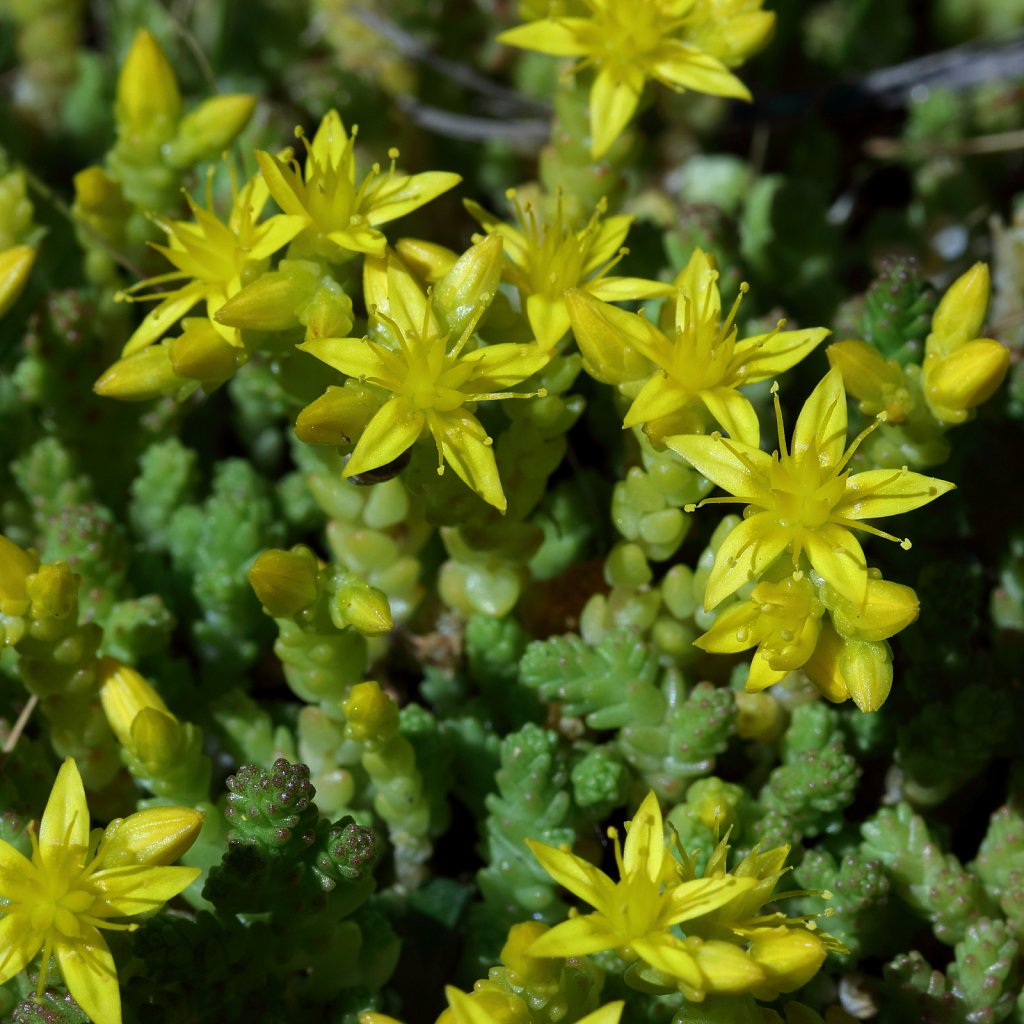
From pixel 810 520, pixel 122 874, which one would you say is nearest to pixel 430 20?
pixel 810 520

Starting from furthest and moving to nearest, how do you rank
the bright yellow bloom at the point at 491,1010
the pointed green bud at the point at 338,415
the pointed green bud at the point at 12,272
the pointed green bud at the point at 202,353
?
the pointed green bud at the point at 12,272, the pointed green bud at the point at 202,353, the pointed green bud at the point at 338,415, the bright yellow bloom at the point at 491,1010

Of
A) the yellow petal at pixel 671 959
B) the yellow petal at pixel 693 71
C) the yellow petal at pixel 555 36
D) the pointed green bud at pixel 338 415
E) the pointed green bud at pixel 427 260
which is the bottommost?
the yellow petal at pixel 671 959

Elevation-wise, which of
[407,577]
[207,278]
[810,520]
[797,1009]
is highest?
[207,278]

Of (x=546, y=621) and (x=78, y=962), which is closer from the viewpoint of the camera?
(x=78, y=962)

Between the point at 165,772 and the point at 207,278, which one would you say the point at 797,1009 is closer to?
Result: the point at 165,772

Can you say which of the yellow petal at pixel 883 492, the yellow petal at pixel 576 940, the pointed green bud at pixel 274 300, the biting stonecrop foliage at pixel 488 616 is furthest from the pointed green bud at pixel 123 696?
the yellow petal at pixel 883 492

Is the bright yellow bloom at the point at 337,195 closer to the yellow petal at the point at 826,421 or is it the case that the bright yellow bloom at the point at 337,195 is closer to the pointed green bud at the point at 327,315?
the pointed green bud at the point at 327,315

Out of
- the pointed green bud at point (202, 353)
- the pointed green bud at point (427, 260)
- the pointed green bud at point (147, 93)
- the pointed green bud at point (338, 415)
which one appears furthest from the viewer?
the pointed green bud at point (147, 93)

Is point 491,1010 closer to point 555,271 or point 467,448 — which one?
point 467,448

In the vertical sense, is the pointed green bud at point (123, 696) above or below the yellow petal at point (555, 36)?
below
